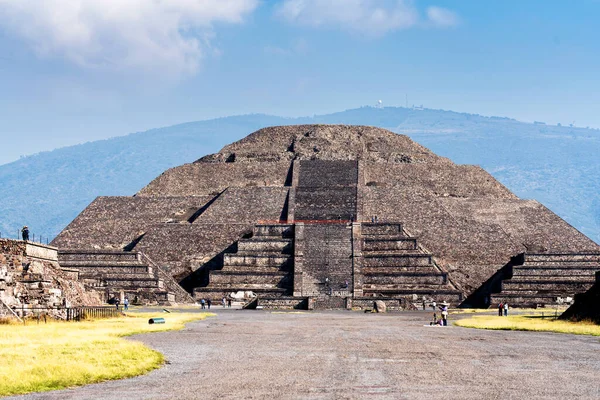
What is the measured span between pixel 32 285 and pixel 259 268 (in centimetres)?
2632

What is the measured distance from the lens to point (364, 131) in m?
94.7

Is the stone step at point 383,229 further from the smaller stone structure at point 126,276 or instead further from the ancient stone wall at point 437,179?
the smaller stone structure at point 126,276

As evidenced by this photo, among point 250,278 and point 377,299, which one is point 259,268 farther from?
point 377,299

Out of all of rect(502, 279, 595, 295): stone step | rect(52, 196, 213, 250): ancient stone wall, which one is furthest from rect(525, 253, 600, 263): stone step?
rect(52, 196, 213, 250): ancient stone wall

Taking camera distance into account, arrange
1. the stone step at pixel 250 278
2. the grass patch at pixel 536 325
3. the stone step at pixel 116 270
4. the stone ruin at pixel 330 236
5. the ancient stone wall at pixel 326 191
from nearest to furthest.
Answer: the grass patch at pixel 536 325, the stone ruin at pixel 330 236, the stone step at pixel 116 270, the stone step at pixel 250 278, the ancient stone wall at pixel 326 191

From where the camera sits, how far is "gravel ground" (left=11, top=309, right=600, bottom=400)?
15.6 meters

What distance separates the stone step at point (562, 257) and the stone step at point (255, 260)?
52.9 ft

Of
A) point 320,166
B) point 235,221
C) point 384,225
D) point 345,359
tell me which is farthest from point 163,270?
point 345,359

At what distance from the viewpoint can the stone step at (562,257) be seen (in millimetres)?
58719

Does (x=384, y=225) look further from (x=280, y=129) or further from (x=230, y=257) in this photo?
(x=280, y=129)

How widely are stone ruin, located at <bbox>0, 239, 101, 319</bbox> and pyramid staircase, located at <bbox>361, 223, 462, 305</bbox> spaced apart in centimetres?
2083

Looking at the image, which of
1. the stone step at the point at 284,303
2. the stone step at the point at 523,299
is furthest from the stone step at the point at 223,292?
the stone step at the point at 523,299

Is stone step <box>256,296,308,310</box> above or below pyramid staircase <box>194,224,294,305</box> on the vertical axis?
below

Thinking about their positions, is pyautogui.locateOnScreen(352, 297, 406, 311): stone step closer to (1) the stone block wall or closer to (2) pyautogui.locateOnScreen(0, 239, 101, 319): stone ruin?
(2) pyautogui.locateOnScreen(0, 239, 101, 319): stone ruin
